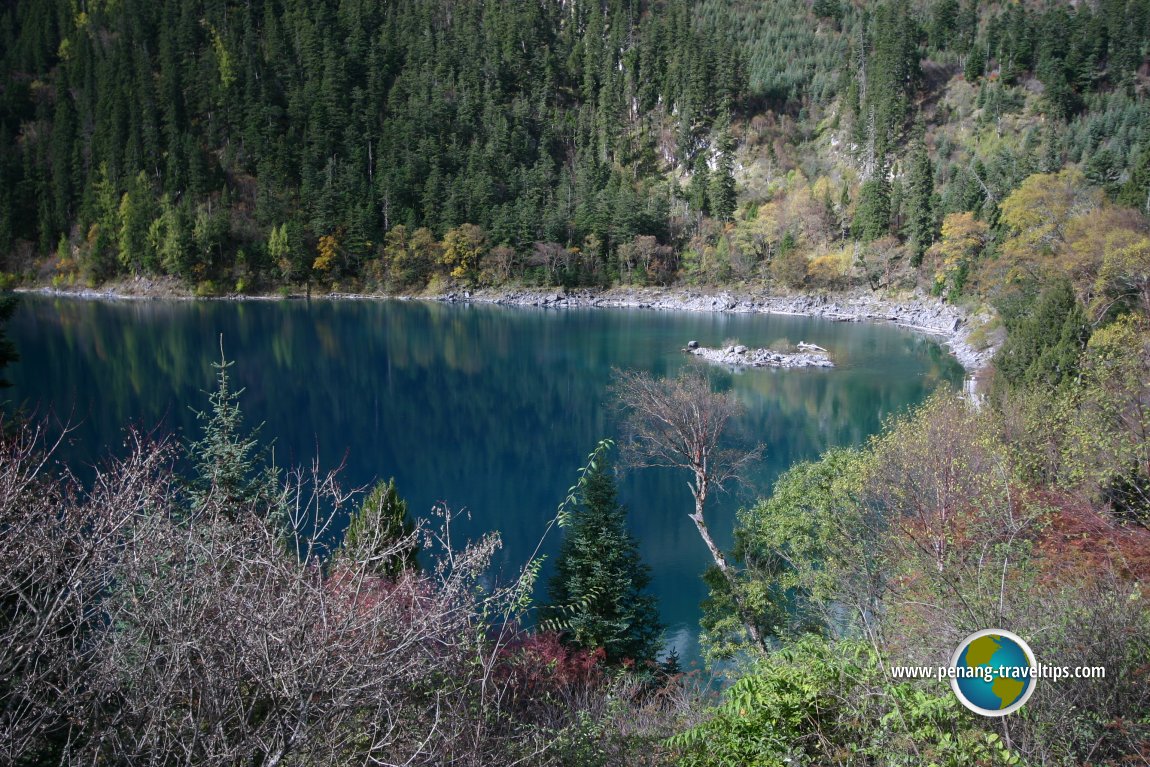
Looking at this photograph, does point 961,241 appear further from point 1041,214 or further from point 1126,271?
point 1126,271

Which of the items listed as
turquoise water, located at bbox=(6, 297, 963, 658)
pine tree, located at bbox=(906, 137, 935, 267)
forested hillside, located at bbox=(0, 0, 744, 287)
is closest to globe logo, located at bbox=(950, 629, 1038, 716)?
turquoise water, located at bbox=(6, 297, 963, 658)

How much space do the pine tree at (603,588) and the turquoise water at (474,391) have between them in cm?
197

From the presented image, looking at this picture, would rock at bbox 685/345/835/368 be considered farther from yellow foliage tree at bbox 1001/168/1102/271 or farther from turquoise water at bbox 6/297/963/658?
yellow foliage tree at bbox 1001/168/1102/271

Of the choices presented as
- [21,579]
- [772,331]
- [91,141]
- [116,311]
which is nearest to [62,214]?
[91,141]

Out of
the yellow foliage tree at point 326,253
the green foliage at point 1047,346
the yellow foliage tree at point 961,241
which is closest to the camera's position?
the green foliage at point 1047,346

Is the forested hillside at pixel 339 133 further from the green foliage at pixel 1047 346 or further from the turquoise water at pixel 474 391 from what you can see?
the green foliage at pixel 1047 346

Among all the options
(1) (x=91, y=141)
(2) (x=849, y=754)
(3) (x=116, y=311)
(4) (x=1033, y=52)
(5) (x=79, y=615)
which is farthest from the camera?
(1) (x=91, y=141)

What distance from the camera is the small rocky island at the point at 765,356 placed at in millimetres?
40812

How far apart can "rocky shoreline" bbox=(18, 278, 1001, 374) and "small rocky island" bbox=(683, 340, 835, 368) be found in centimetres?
1300

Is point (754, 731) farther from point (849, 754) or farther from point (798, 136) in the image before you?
point (798, 136)

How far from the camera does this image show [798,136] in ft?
273

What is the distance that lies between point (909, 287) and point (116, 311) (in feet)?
234

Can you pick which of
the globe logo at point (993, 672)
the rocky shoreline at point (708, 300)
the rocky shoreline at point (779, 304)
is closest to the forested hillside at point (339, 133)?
the rocky shoreline at point (708, 300)

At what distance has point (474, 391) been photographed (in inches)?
1436
